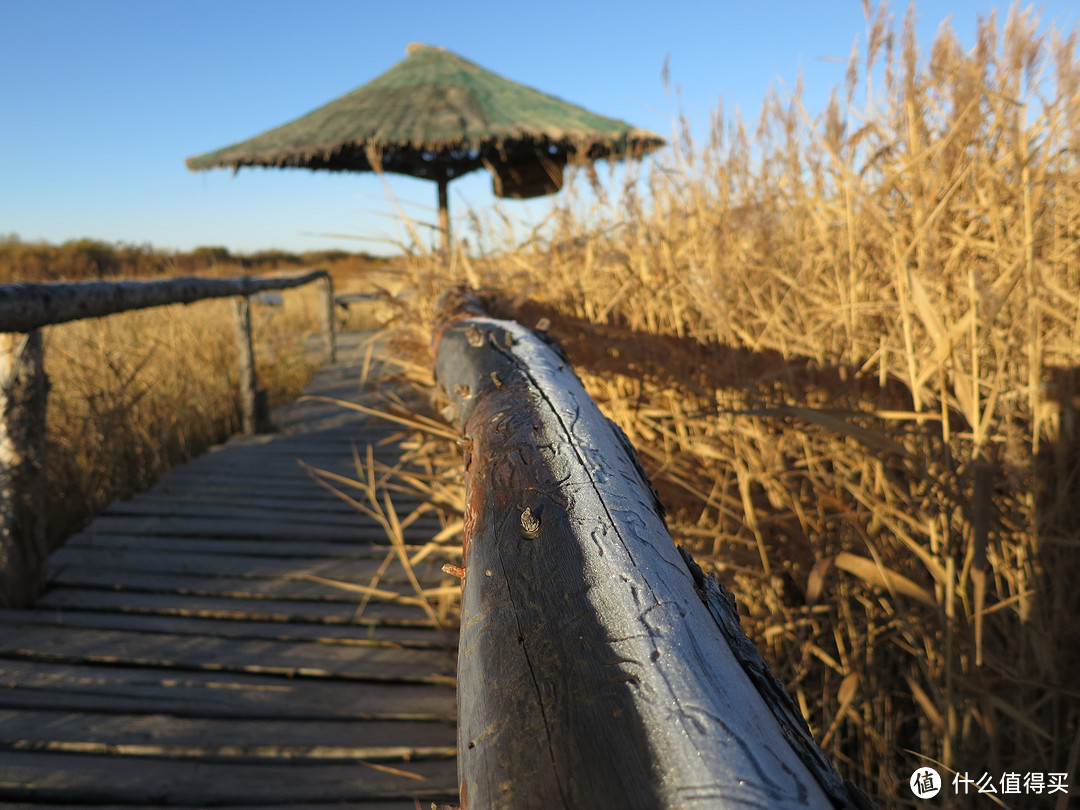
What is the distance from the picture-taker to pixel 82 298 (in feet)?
7.77

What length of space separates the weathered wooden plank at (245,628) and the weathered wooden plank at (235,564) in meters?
0.30

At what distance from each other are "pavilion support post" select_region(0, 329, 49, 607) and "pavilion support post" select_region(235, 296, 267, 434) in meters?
2.39

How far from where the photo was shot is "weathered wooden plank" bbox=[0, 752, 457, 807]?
1461 millimetres

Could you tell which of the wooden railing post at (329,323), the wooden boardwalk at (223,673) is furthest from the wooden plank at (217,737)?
the wooden railing post at (329,323)

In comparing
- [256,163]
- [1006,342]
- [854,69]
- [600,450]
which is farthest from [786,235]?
[256,163]

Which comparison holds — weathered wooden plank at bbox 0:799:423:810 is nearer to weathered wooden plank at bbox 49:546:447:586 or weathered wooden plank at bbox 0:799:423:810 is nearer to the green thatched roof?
weathered wooden plank at bbox 49:546:447:586

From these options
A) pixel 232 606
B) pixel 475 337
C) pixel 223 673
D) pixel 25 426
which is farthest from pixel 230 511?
pixel 475 337

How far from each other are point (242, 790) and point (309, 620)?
0.81 metres

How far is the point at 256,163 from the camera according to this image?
8.15 meters

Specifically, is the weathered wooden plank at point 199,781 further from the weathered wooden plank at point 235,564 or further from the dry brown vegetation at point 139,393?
the dry brown vegetation at point 139,393

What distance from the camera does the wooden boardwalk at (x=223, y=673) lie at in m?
1.52

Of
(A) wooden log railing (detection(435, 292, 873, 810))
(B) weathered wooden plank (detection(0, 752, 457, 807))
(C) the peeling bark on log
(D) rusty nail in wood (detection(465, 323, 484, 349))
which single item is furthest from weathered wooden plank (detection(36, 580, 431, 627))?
(A) wooden log railing (detection(435, 292, 873, 810))

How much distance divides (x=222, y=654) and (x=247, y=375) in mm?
3017

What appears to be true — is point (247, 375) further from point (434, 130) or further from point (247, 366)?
point (434, 130)
